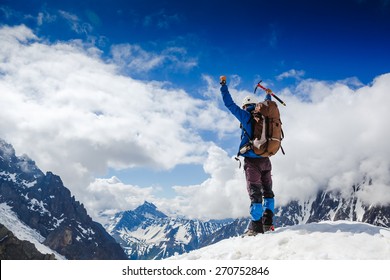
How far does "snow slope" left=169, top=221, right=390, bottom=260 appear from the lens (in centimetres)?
725

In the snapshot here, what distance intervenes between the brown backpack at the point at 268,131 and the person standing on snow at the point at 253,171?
47cm

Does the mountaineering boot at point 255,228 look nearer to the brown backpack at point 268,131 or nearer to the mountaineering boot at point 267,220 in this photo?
the mountaineering boot at point 267,220

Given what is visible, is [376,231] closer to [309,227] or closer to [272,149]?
[309,227]

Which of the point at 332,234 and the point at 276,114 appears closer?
the point at 332,234

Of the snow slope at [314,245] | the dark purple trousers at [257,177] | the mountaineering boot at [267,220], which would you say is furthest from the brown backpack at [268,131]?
the snow slope at [314,245]

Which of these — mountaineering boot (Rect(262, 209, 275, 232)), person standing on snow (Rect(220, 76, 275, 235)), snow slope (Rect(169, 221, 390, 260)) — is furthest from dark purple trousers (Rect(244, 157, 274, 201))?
snow slope (Rect(169, 221, 390, 260))

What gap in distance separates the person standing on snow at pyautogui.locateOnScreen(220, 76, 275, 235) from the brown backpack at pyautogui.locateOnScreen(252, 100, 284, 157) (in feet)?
1.54

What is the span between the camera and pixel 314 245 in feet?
25.7

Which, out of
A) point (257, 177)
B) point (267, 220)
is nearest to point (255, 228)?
point (267, 220)

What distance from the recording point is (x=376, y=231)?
830 centimetres

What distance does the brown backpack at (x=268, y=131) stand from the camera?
10.0 meters

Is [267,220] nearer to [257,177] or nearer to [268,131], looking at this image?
[257,177]
